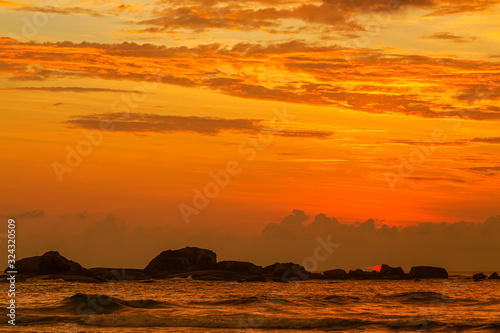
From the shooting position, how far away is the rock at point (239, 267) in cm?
15805

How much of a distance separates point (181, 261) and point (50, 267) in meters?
40.2

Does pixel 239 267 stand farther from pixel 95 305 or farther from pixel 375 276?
pixel 95 305

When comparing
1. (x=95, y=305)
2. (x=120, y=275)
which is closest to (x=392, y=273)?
(x=120, y=275)

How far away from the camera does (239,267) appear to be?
162 meters

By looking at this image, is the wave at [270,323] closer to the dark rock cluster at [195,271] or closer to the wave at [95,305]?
the wave at [95,305]

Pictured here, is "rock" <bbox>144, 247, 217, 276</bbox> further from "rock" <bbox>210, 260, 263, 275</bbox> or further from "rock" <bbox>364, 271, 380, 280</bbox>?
"rock" <bbox>364, 271, 380, 280</bbox>

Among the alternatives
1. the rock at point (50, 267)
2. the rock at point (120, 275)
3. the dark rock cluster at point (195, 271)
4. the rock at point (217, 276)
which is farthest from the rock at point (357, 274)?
the rock at point (50, 267)

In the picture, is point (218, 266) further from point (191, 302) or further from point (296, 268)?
point (191, 302)

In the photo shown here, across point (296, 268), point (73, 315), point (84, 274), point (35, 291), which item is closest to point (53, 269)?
point (84, 274)

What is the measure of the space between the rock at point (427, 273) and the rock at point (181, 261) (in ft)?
181

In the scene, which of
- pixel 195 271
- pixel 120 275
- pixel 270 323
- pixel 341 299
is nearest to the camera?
pixel 270 323

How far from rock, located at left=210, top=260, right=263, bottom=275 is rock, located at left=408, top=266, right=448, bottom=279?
1722 inches

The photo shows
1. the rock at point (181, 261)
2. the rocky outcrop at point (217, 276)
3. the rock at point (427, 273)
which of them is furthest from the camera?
the rock at point (427, 273)

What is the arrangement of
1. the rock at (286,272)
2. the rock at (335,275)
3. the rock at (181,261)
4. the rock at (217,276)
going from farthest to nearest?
the rock at (335,275)
the rock at (181,261)
the rock at (286,272)
the rock at (217,276)
